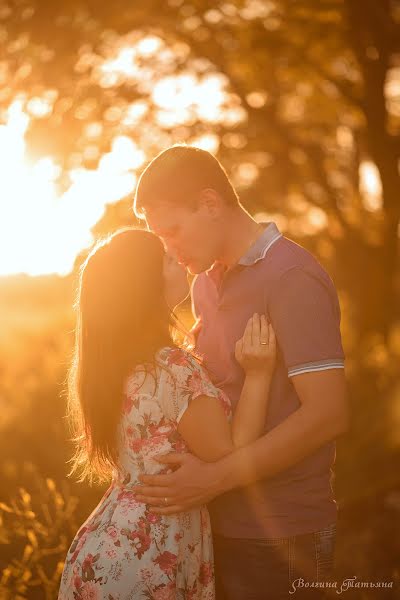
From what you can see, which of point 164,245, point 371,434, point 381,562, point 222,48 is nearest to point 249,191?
point 222,48

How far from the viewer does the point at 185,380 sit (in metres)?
3.08

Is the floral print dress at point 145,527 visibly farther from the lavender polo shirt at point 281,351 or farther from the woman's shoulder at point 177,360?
the lavender polo shirt at point 281,351

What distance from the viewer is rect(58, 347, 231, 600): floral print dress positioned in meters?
3.02

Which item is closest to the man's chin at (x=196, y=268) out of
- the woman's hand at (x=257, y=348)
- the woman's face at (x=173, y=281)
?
the woman's face at (x=173, y=281)

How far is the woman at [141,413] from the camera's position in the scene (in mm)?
3051

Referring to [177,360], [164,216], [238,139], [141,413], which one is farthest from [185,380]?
[238,139]

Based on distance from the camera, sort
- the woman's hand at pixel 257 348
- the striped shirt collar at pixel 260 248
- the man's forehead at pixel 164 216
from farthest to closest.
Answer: the man's forehead at pixel 164 216
the striped shirt collar at pixel 260 248
the woman's hand at pixel 257 348

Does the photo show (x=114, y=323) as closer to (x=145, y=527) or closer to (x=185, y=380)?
(x=185, y=380)

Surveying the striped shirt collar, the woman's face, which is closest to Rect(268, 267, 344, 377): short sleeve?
the striped shirt collar

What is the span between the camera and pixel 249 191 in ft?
36.6

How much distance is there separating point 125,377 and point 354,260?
288 inches

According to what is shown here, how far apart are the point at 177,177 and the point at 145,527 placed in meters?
1.43

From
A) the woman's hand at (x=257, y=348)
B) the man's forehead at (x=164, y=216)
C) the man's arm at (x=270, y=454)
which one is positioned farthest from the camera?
the man's forehead at (x=164, y=216)

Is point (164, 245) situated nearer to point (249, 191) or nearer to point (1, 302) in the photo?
point (249, 191)
